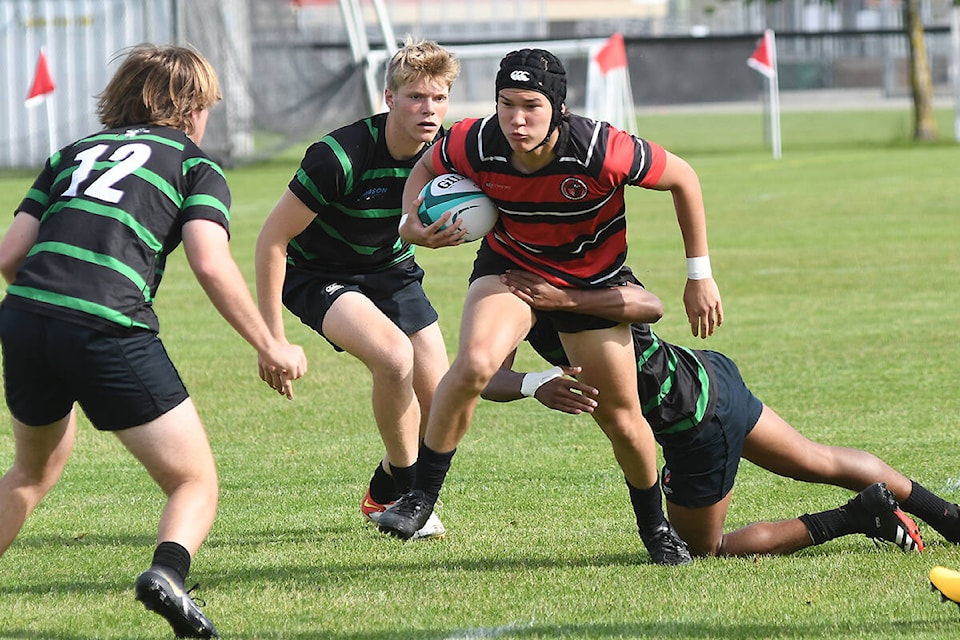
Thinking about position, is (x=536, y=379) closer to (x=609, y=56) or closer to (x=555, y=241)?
(x=555, y=241)

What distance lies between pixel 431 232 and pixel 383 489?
4.48 ft

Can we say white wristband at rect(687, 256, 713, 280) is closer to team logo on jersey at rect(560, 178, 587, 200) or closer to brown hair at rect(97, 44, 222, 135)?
team logo on jersey at rect(560, 178, 587, 200)

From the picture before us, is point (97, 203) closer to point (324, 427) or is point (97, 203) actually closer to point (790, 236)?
point (324, 427)

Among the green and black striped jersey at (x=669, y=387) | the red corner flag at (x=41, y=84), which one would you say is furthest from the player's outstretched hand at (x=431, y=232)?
the red corner flag at (x=41, y=84)

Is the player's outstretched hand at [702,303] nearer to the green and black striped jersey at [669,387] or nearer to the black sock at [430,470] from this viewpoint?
the green and black striped jersey at [669,387]

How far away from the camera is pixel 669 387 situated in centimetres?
501

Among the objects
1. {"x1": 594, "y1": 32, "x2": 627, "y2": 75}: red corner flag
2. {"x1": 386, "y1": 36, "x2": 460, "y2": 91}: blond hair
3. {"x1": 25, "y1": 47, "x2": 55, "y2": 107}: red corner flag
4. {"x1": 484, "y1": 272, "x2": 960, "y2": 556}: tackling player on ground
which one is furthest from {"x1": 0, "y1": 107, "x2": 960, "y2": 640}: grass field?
{"x1": 594, "y1": 32, "x2": 627, "y2": 75}: red corner flag

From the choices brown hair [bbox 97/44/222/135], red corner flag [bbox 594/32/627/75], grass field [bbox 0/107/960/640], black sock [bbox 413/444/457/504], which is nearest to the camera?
brown hair [bbox 97/44/222/135]

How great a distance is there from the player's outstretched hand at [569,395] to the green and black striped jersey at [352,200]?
4.23 ft

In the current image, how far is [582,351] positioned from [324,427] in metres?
3.36

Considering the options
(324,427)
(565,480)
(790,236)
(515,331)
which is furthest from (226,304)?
(790,236)

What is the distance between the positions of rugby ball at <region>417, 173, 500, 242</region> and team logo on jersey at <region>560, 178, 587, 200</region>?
0.32m

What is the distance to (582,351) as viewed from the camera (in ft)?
16.3

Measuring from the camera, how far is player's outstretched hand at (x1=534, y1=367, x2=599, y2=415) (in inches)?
191
